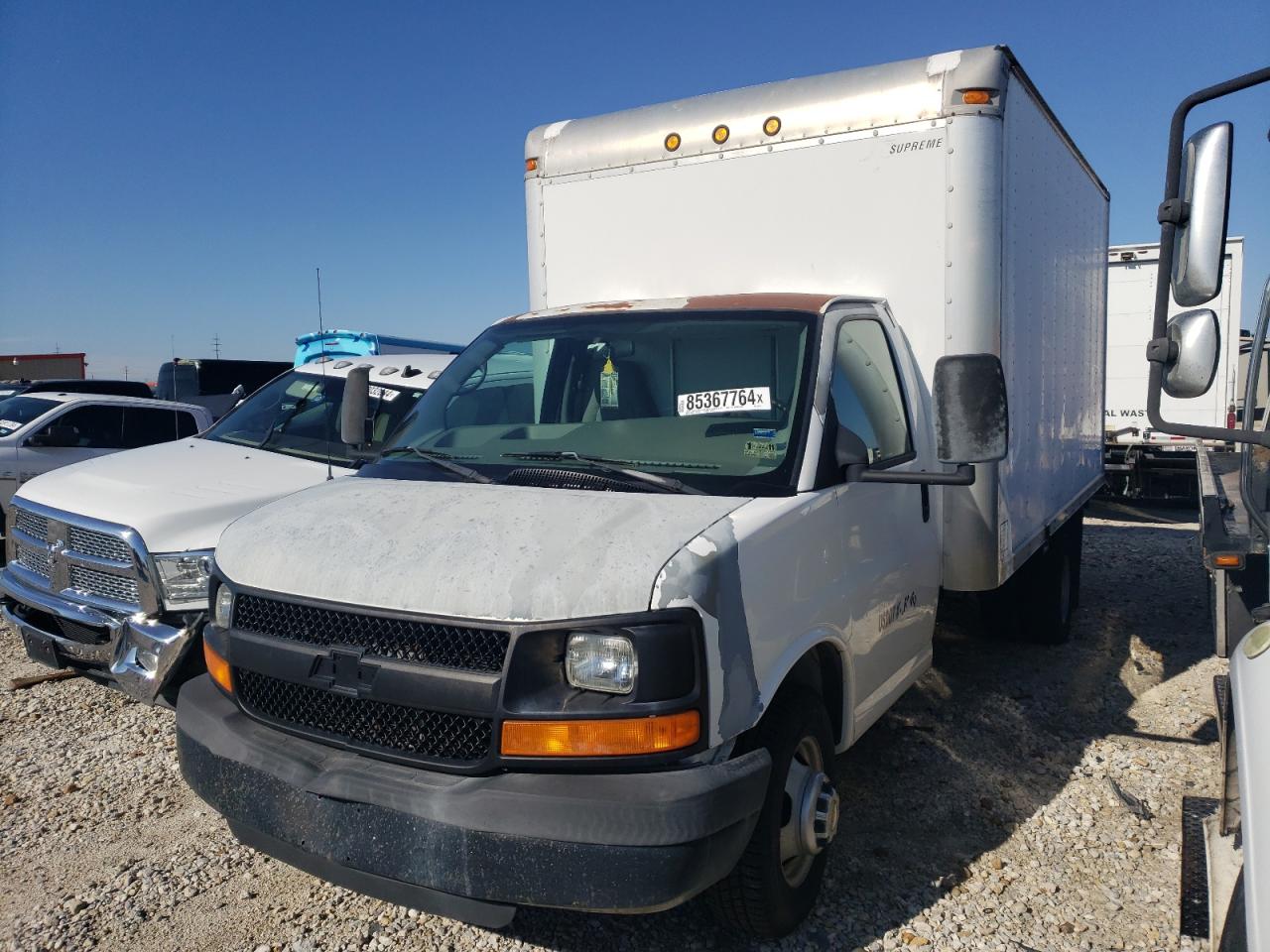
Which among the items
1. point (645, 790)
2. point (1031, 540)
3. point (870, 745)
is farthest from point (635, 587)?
point (1031, 540)

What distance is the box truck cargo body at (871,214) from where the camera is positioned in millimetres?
4332

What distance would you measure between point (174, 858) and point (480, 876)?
201cm

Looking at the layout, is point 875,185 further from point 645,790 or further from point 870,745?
point 645,790

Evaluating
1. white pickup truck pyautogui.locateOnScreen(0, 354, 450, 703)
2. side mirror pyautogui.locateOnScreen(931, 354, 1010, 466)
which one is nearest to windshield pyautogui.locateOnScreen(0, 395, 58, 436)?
white pickup truck pyautogui.locateOnScreen(0, 354, 450, 703)

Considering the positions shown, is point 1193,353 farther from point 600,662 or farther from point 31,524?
point 31,524

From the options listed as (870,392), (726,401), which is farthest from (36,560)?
(870,392)

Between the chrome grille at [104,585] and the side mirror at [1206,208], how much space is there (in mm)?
4617

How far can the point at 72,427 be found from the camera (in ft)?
30.3

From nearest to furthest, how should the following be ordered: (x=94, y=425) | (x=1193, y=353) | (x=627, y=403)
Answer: (x=1193, y=353)
(x=627, y=403)
(x=94, y=425)

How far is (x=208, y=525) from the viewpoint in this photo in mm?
4820

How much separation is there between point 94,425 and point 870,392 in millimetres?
8540

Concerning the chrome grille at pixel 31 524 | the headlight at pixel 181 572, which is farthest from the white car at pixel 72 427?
the headlight at pixel 181 572

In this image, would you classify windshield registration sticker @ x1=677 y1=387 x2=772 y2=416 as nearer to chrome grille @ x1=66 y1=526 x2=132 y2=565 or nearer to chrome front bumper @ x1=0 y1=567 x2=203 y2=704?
chrome front bumper @ x1=0 y1=567 x2=203 y2=704

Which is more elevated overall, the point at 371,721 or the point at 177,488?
the point at 177,488
